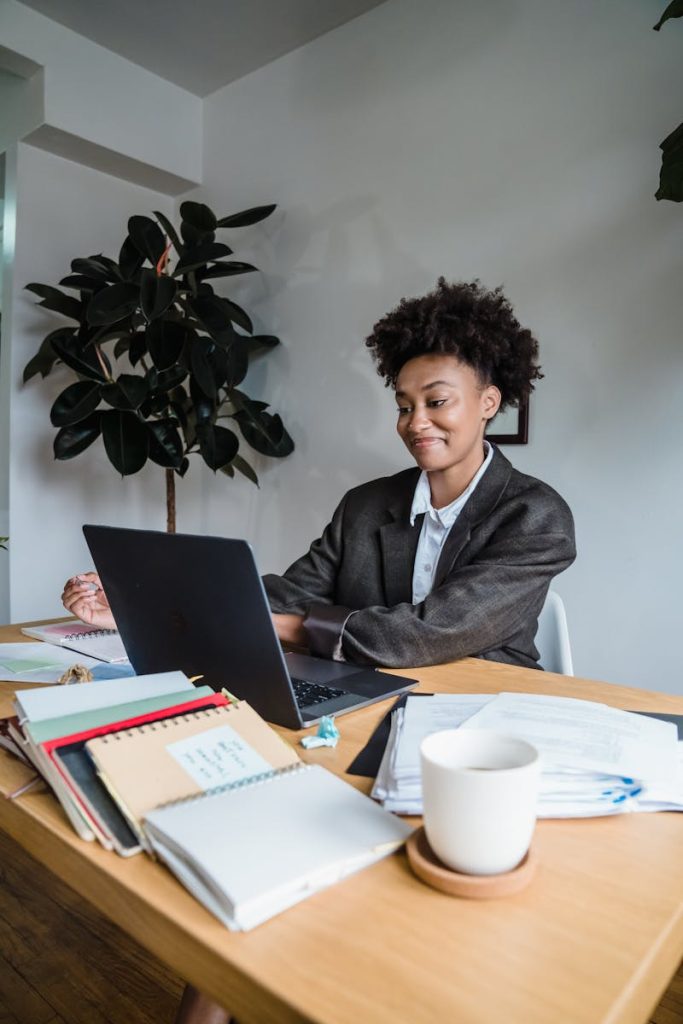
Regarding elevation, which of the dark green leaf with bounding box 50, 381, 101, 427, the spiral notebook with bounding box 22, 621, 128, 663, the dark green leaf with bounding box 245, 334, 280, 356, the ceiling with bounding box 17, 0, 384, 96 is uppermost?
the ceiling with bounding box 17, 0, 384, 96

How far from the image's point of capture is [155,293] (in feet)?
7.97

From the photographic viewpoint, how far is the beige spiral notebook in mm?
597

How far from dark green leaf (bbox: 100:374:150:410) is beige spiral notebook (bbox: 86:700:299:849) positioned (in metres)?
2.01

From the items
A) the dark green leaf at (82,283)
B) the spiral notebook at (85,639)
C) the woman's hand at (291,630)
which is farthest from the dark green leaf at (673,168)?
the dark green leaf at (82,283)

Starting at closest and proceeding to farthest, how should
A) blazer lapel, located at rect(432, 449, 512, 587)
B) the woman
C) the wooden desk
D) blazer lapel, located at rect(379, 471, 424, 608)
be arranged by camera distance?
the wooden desk
the woman
blazer lapel, located at rect(432, 449, 512, 587)
blazer lapel, located at rect(379, 471, 424, 608)

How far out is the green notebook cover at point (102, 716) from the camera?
2.16 feet

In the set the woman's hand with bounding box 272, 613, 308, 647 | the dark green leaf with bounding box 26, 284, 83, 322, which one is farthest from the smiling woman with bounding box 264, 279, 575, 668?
Answer: the dark green leaf with bounding box 26, 284, 83, 322

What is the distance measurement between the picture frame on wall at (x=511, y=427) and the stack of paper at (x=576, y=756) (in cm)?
154

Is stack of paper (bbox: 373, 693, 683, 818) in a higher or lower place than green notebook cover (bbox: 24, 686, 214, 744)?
lower

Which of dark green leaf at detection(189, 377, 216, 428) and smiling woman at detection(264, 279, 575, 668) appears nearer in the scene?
smiling woman at detection(264, 279, 575, 668)

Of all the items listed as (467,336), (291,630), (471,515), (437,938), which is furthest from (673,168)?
(437,938)

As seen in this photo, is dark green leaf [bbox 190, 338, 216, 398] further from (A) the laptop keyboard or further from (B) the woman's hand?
(A) the laptop keyboard

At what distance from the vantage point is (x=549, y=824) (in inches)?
25.0

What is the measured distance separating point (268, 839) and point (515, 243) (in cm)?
217
